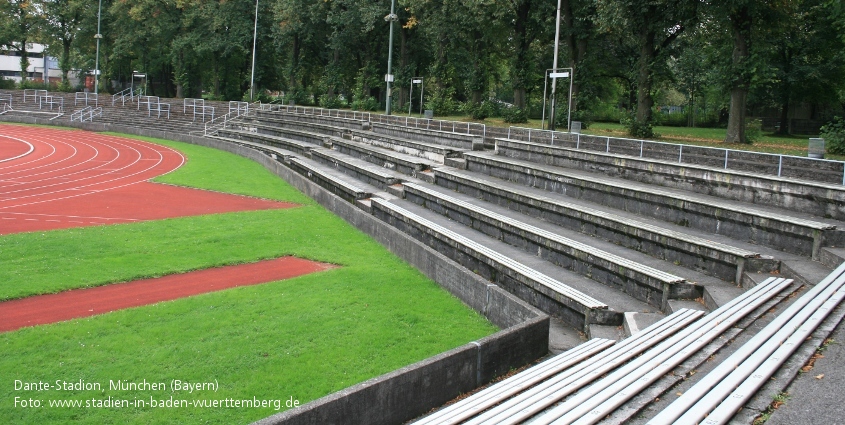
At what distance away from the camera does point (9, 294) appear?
10.9 meters

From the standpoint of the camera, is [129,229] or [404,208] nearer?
[129,229]

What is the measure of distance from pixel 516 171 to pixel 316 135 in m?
17.8

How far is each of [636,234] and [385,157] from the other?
13547 millimetres

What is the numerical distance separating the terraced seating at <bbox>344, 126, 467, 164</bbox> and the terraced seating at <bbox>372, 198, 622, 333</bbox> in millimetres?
6063

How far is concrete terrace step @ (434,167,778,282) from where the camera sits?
10.1 m

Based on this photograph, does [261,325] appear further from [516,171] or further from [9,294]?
[516,171]

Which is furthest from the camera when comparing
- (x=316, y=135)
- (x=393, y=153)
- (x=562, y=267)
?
(x=316, y=135)

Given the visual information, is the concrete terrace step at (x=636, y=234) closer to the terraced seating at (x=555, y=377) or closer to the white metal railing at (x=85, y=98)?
the terraced seating at (x=555, y=377)

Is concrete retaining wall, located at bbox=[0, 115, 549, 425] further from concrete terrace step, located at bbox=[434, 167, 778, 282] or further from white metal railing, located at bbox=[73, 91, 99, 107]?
white metal railing, located at bbox=[73, 91, 99, 107]

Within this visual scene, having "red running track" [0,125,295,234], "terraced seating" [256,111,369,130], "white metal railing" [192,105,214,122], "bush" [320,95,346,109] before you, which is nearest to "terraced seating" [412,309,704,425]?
"red running track" [0,125,295,234]

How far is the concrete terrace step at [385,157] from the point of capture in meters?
22.1

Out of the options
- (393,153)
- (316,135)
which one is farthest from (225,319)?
(316,135)

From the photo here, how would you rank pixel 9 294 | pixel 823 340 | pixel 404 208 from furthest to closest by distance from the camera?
pixel 404 208, pixel 9 294, pixel 823 340

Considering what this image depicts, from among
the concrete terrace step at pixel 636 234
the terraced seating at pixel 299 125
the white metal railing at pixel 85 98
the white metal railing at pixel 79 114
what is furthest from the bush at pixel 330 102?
the concrete terrace step at pixel 636 234
